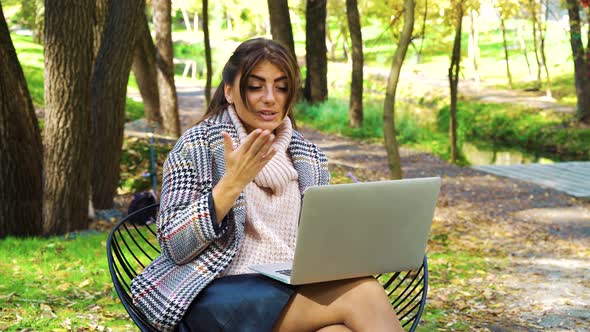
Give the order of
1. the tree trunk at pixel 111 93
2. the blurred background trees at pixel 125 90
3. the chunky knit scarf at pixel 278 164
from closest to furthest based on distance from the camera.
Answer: the chunky knit scarf at pixel 278 164 → the blurred background trees at pixel 125 90 → the tree trunk at pixel 111 93

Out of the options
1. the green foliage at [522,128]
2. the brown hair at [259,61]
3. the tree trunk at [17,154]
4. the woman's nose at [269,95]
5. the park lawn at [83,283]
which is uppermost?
the brown hair at [259,61]

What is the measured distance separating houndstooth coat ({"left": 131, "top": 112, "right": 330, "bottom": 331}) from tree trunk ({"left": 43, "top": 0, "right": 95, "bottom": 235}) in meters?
4.62

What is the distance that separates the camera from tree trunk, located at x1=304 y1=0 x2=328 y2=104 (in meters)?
18.9

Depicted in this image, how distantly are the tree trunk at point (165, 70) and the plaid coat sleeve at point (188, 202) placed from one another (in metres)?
10.3

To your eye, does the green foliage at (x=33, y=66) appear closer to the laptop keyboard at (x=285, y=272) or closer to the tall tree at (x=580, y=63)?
the tall tree at (x=580, y=63)

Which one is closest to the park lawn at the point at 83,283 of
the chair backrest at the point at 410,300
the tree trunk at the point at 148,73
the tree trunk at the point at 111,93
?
the chair backrest at the point at 410,300

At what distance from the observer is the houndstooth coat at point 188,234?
2588 mm

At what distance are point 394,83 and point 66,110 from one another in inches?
117

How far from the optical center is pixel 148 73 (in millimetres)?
13148

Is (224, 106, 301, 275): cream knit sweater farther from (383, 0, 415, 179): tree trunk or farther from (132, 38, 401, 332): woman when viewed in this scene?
(383, 0, 415, 179): tree trunk

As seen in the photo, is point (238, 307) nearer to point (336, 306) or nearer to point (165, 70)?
point (336, 306)

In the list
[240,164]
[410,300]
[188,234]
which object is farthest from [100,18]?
[240,164]

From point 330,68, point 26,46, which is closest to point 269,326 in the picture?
point 26,46

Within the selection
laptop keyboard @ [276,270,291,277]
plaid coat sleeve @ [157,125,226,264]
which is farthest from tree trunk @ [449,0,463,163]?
laptop keyboard @ [276,270,291,277]
